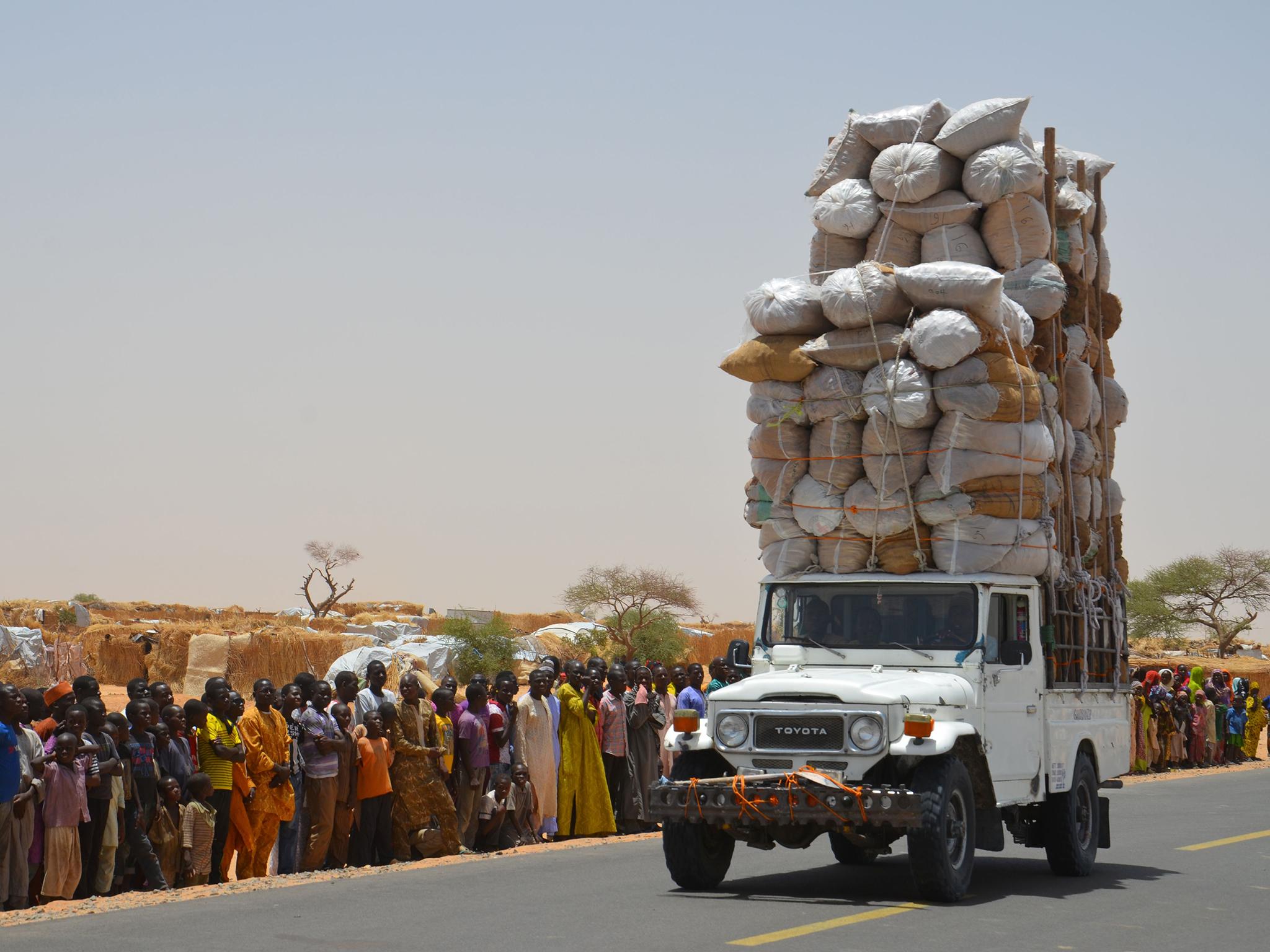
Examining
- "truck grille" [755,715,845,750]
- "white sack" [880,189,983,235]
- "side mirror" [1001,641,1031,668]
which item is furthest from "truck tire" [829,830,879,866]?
"white sack" [880,189,983,235]

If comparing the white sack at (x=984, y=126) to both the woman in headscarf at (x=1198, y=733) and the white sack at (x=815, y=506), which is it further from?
the woman in headscarf at (x=1198, y=733)

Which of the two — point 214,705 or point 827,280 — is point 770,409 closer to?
point 827,280

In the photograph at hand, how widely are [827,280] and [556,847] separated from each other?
6105mm

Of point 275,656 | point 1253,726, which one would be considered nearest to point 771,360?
point 1253,726

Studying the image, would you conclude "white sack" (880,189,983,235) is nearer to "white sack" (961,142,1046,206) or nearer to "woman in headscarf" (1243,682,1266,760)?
"white sack" (961,142,1046,206)

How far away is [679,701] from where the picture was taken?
17.9 metres

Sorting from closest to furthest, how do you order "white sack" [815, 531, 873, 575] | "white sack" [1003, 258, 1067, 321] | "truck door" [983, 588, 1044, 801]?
1. "truck door" [983, 588, 1044, 801]
2. "white sack" [815, 531, 873, 575]
3. "white sack" [1003, 258, 1067, 321]

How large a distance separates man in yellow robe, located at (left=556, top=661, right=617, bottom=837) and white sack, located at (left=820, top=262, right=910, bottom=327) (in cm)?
541

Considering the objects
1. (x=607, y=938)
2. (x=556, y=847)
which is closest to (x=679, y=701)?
(x=556, y=847)

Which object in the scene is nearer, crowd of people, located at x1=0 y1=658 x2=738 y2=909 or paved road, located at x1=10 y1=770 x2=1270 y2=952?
paved road, located at x1=10 y1=770 x2=1270 y2=952

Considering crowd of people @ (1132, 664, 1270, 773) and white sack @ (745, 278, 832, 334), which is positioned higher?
white sack @ (745, 278, 832, 334)

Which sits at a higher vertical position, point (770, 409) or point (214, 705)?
point (770, 409)

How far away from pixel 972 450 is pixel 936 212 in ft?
7.92

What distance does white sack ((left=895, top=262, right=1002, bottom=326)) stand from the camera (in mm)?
12273
